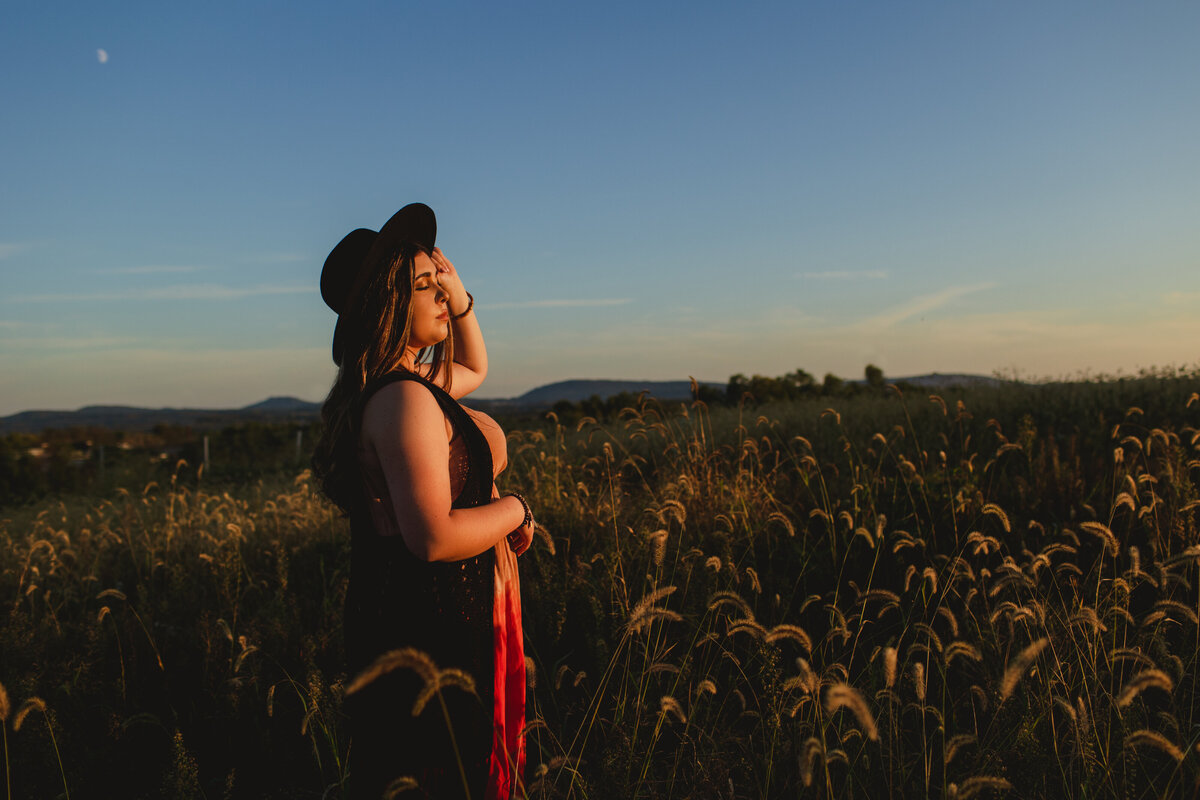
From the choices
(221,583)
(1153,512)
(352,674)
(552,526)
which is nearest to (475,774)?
(352,674)

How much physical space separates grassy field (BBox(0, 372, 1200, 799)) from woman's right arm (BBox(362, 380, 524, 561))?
2.20ft

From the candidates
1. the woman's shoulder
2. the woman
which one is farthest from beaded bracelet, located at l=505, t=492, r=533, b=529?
the woman's shoulder

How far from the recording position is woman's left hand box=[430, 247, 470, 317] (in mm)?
2012

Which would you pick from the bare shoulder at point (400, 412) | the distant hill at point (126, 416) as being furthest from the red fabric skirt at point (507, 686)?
the distant hill at point (126, 416)

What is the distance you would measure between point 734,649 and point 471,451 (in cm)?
249

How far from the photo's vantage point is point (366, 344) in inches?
72.7

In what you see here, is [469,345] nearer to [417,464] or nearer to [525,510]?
[525,510]

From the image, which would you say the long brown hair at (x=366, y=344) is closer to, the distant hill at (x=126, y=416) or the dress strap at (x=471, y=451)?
the dress strap at (x=471, y=451)

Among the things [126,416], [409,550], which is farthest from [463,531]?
[126,416]

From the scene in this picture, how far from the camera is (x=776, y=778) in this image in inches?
113

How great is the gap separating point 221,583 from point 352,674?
3812 millimetres

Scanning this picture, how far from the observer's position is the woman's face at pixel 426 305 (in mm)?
1915

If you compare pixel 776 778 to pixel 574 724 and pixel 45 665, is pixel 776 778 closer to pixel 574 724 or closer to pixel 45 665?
pixel 574 724

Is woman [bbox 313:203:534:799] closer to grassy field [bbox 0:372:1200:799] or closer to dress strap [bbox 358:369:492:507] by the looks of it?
dress strap [bbox 358:369:492:507]
